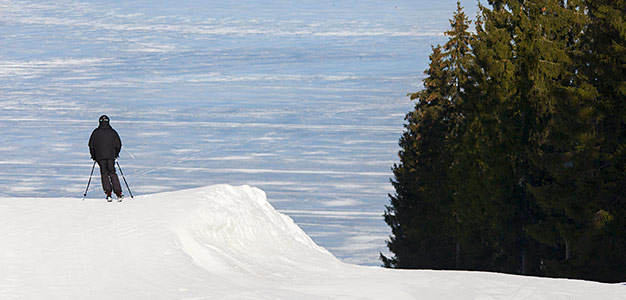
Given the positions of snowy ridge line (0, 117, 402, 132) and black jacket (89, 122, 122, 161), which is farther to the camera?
snowy ridge line (0, 117, 402, 132)

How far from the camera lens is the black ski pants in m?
21.3

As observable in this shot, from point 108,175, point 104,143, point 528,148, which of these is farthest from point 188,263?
point 528,148

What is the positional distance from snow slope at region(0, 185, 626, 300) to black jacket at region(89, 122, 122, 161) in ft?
3.34

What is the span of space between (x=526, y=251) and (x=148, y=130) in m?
143

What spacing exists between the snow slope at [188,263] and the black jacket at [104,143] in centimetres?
102

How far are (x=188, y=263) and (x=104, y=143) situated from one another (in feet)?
12.2

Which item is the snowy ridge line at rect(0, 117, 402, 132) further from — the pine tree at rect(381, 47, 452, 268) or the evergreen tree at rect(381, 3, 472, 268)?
the evergreen tree at rect(381, 3, 472, 268)

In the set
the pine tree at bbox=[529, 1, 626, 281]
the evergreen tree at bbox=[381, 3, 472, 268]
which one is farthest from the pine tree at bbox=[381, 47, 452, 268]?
the pine tree at bbox=[529, 1, 626, 281]

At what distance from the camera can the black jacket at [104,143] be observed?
21000 mm

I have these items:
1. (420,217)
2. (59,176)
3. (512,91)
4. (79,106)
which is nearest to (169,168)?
(59,176)

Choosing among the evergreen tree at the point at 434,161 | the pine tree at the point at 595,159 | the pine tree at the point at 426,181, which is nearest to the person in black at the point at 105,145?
the pine tree at the point at 595,159

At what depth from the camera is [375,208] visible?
12625cm

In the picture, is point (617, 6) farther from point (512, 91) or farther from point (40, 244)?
point (40, 244)

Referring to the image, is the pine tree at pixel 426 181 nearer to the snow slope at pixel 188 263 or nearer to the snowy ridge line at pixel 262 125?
the snow slope at pixel 188 263
